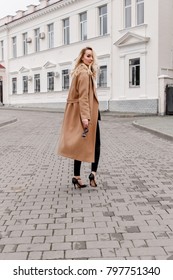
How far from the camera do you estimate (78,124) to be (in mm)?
5871

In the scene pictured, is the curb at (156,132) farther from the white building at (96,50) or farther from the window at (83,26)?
the window at (83,26)

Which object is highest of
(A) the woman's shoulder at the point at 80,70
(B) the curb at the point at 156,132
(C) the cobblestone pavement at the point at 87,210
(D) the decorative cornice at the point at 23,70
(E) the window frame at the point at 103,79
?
(D) the decorative cornice at the point at 23,70

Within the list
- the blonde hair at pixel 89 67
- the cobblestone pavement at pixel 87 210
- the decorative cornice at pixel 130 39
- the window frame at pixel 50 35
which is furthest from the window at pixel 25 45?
the blonde hair at pixel 89 67

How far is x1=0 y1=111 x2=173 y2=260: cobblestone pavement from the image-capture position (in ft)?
12.3

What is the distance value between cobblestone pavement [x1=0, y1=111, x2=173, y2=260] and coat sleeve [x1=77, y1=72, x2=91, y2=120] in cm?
113

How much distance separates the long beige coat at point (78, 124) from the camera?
19.1 ft

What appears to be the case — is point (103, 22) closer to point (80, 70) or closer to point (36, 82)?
point (36, 82)

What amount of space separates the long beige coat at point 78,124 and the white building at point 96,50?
19485 millimetres

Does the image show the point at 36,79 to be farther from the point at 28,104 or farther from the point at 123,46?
the point at 123,46

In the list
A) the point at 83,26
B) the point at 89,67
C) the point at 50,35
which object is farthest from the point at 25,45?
the point at 89,67

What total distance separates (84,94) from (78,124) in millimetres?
437

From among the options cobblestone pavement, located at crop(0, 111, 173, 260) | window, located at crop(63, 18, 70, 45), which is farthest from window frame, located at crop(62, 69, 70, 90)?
cobblestone pavement, located at crop(0, 111, 173, 260)

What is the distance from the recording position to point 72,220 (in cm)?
465
